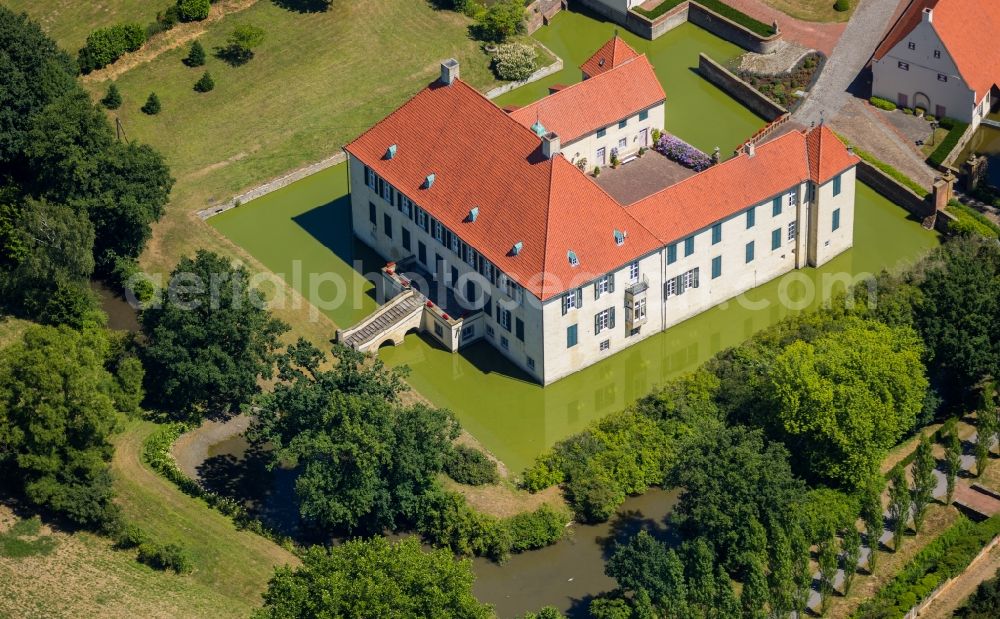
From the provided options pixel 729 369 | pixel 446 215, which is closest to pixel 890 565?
pixel 729 369

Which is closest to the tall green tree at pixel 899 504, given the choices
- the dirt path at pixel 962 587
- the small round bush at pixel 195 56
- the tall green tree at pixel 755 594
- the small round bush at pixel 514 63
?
the dirt path at pixel 962 587

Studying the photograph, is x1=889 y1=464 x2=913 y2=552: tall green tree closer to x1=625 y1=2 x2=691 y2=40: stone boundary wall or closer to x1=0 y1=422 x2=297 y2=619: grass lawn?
x1=0 y1=422 x2=297 y2=619: grass lawn

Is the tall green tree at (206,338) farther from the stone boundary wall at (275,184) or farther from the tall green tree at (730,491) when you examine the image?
the tall green tree at (730,491)

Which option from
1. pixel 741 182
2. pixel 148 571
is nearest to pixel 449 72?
pixel 741 182

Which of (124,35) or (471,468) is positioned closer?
(471,468)

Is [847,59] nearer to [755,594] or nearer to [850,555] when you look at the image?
[850,555]

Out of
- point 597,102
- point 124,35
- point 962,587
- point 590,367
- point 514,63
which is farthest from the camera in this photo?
point 514,63

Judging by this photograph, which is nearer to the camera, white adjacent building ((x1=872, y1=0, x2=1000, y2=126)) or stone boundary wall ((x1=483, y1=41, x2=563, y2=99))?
white adjacent building ((x1=872, y1=0, x2=1000, y2=126))

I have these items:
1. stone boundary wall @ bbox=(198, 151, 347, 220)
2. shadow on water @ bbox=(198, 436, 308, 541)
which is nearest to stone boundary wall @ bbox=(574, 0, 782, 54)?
stone boundary wall @ bbox=(198, 151, 347, 220)

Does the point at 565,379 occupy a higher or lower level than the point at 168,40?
lower
